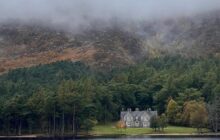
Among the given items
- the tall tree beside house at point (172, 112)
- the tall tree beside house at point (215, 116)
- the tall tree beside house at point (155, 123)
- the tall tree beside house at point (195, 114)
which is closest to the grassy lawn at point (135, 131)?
the tall tree beside house at point (155, 123)

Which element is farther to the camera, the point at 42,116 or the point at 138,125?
the point at 138,125

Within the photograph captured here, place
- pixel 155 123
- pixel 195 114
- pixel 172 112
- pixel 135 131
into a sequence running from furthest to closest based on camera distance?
pixel 172 112 → pixel 135 131 → pixel 155 123 → pixel 195 114

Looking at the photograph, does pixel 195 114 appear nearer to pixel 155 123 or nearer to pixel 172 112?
pixel 155 123

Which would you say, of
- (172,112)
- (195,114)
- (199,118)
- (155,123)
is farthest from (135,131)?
(199,118)

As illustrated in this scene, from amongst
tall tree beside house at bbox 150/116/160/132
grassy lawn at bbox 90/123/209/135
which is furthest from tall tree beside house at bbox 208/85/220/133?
tall tree beside house at bbox 150/116/160/132

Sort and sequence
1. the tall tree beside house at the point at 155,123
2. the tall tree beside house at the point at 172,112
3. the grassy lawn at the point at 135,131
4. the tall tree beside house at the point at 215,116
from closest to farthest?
the tall tree beside house at the point at 215,116 → the grassy lawn at the point at 135,131 → the tall tree beside house at the point at 155,123 → the tall tree beside house at the point at 172,112

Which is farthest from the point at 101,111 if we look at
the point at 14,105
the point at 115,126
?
the point at 14,105

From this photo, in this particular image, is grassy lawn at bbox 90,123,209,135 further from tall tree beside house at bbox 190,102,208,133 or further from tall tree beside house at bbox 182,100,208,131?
tall tree beside house at bbox 182,100,208,131

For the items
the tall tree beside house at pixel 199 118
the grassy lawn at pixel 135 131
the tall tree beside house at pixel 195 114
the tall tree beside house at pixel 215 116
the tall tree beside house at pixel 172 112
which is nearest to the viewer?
the tall tree beside house at pixel 215 116

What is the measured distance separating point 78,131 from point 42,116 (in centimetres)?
1124

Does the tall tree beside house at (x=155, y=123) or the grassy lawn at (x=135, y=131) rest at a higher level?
the tall tree beside house at (x=155, y=123)

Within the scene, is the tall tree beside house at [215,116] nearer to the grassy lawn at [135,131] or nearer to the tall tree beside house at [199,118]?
the tall tree beside house at [199,118]

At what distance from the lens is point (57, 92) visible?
17275cm

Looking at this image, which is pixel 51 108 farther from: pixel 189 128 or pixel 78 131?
pixel 189 128
